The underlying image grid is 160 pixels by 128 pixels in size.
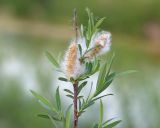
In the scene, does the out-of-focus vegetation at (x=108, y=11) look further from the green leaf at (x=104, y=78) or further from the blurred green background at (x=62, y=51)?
the green leaf at (x=104, y=78)

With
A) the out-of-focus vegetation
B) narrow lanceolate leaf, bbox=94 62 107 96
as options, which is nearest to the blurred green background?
the out-of-focus vegetation

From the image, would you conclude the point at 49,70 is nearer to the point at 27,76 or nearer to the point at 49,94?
the point at 27,76

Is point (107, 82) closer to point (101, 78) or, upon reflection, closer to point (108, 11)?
point (101, 78)

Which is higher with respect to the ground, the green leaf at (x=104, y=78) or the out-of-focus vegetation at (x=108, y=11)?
the out-of-focus vegetation at (x=108, y=11)

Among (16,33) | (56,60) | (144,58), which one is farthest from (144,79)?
(56,60)

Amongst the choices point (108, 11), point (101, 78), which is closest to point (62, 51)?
point (108, 11)

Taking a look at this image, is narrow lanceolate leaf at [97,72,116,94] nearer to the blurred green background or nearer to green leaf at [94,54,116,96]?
green leaf at [94,54,116,96]

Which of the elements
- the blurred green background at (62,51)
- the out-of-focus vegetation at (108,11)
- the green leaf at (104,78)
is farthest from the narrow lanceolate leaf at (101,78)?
the out-of-focus vegetation at (108,11)

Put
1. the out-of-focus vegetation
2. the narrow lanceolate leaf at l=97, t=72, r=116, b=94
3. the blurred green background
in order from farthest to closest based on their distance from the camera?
the out-of-focus vegetation
the blurred green background
the narrow lanceolate leaf at l=97, t=72, r=116, b=94

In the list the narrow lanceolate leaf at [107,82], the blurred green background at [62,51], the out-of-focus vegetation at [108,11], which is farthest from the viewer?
the out-of-focus vegetation at [108,11]
